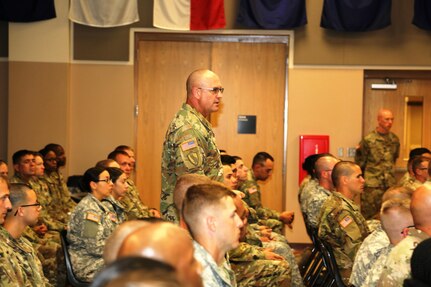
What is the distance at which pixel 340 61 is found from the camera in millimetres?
9242

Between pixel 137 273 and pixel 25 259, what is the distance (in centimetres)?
303

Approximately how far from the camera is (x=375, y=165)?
9203 mm

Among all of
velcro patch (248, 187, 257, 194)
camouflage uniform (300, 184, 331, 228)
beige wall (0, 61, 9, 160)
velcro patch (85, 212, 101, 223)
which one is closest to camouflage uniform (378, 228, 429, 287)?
velcro patch (85, 212, 101, 223)

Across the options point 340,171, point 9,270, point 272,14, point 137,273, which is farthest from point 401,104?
point 137,273

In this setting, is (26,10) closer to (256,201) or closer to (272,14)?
(272,14)

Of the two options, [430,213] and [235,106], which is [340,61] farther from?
[430,213]

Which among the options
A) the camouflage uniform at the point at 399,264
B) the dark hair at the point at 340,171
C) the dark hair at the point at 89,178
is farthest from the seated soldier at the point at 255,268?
the camouflage uniform at the point at 399,264

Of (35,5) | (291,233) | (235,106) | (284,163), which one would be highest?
(35,5)

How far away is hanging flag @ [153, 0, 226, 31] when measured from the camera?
899 cm

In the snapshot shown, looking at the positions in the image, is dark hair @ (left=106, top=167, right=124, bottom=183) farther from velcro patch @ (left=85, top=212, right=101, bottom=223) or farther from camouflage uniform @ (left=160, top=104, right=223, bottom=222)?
camouflage uniform @ (left=160, top=104, right=223, bottom=222)

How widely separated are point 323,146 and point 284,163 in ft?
1.86

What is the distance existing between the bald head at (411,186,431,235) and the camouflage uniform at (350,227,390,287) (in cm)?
64

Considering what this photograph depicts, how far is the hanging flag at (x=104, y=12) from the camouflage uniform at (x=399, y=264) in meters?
6.48

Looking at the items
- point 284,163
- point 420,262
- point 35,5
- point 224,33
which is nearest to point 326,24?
point 224,33
